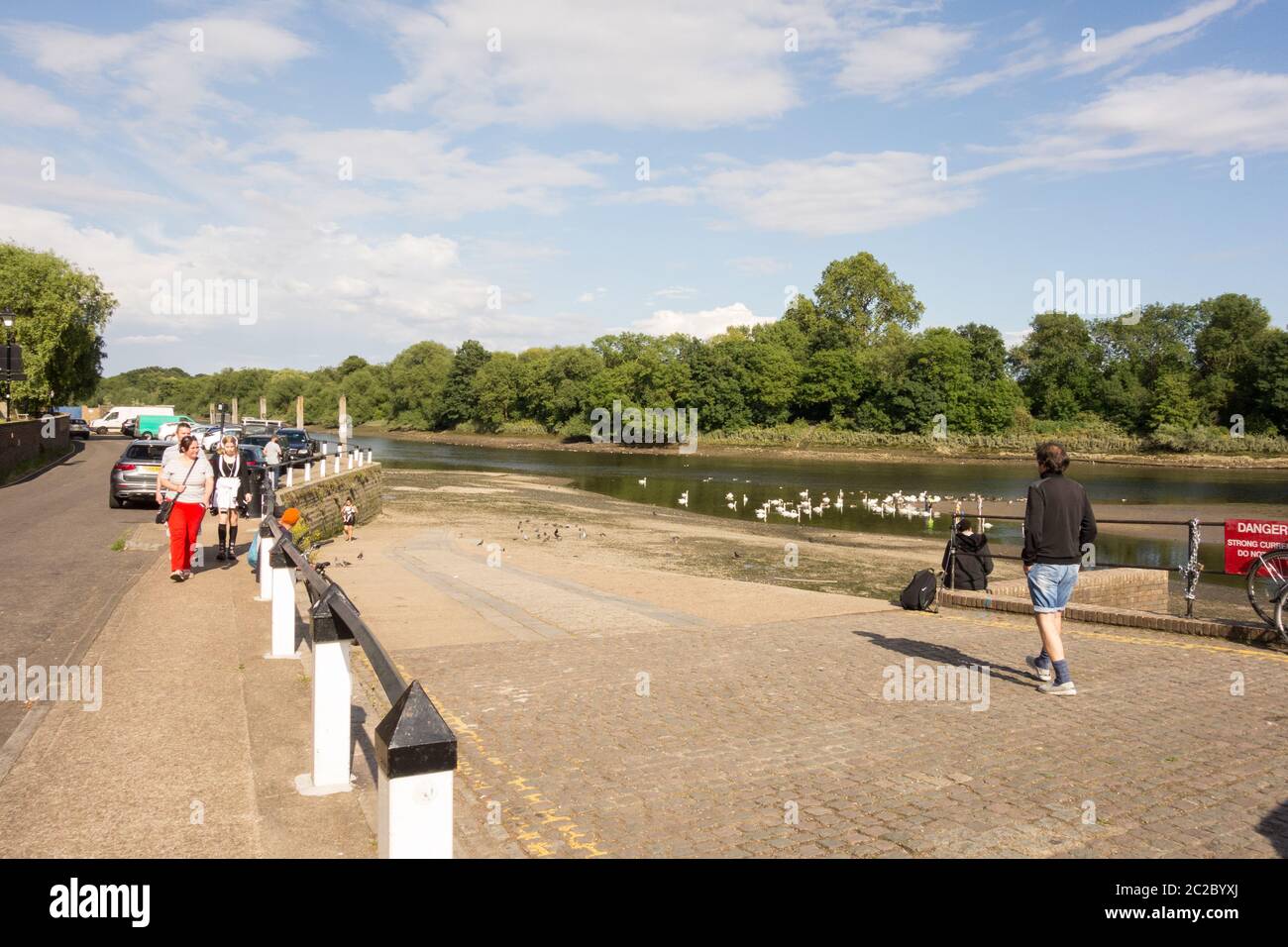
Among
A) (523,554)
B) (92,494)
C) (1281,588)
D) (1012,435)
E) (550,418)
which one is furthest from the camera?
(550,418)

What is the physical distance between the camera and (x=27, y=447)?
1431 inches

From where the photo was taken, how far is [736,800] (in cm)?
545

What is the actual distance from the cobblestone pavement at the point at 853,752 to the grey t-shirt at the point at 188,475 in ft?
15.2

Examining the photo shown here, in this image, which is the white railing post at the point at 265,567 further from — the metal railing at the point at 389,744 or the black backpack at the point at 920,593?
the black backpack at the point at 920,593

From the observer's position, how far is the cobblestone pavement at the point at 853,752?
4.96 meters

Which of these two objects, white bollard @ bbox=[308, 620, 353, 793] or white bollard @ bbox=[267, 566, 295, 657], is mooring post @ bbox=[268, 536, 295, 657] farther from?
white bollard @ bbox=[308, 620, 353, 793]

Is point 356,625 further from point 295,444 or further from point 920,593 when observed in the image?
point 295,444

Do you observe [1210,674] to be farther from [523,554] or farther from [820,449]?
[820,449]

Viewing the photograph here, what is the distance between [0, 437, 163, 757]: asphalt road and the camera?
337 inches

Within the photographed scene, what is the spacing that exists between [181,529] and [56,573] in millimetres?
2479
